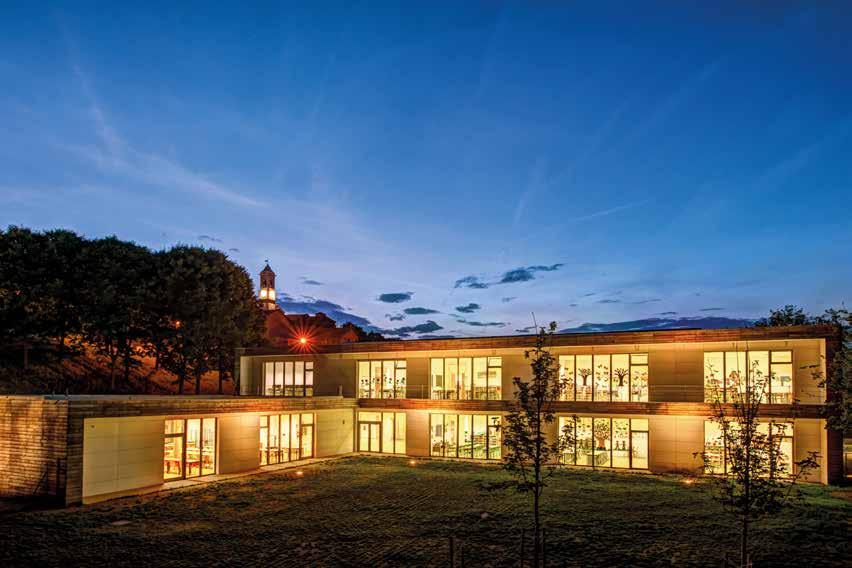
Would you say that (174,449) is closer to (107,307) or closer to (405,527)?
(405,527)

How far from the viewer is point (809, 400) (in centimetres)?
2281

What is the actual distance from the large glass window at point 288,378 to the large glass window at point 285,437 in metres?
4.89

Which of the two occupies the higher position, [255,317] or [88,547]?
[255,317]

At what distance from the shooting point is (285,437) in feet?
89.5

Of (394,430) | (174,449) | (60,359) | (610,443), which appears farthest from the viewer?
(60,359)

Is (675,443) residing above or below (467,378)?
below

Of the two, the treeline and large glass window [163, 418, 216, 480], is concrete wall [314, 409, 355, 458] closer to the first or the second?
large glass window [163, 418, 216, 480]

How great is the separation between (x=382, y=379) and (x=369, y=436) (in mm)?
2778

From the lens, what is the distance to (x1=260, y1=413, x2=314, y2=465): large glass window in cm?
2625

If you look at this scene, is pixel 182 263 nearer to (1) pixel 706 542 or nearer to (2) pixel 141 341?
(2) pixel 141 341

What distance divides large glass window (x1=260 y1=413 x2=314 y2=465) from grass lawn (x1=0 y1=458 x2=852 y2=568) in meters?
4.23

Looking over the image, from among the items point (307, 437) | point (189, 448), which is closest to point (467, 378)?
point (307, 437)

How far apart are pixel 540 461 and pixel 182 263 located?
34169 millimetres

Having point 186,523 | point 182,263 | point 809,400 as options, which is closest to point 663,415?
point 809,400
